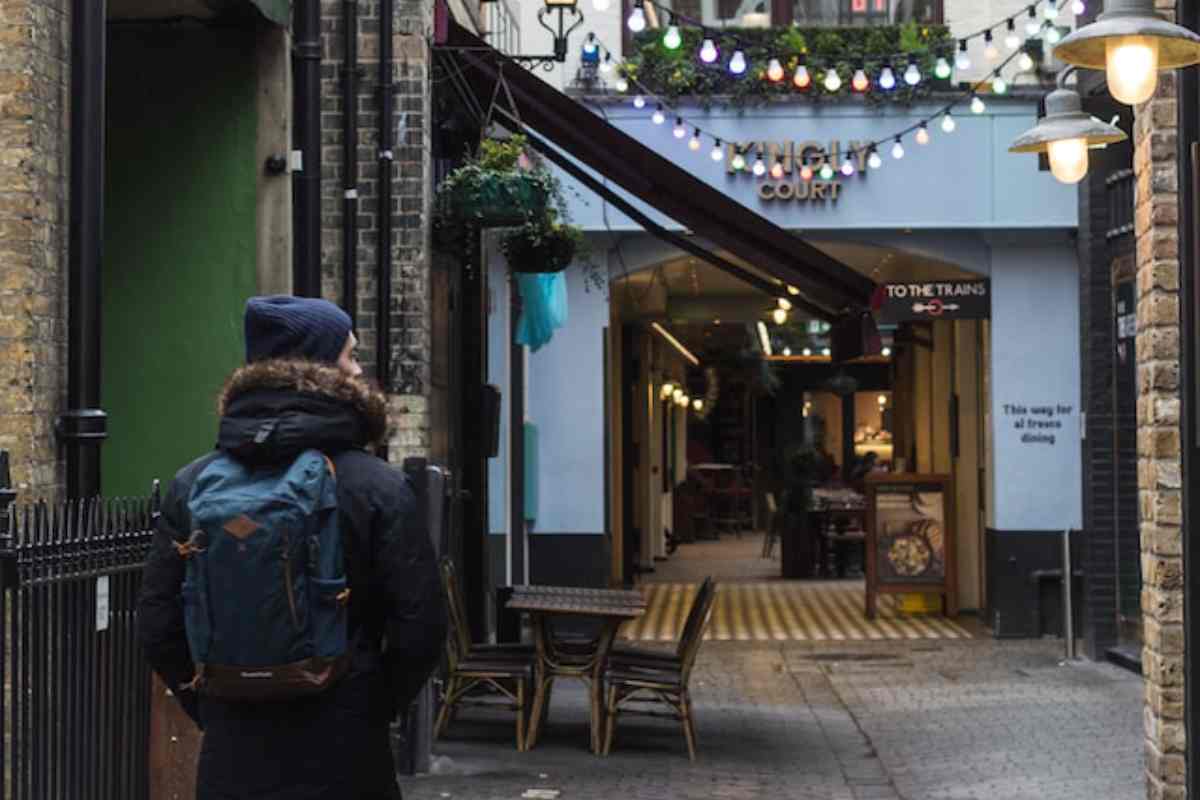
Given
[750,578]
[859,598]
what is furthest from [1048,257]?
[750,578]

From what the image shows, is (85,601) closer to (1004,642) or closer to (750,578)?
(1004,642)

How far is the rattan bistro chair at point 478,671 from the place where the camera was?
35.6ft

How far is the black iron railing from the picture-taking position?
516 centimetres

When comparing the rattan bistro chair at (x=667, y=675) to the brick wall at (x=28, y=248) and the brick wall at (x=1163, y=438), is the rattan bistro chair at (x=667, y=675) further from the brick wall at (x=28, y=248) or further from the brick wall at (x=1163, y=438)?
the brick wall at (x=28, y=248)

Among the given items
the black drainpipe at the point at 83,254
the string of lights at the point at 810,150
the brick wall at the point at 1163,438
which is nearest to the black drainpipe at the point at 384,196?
the black drainpipe at the point at 83,254

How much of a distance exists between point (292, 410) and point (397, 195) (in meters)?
6.59

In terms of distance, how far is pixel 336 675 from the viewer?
3.95 meters

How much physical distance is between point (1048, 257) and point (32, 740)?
13.6 metres

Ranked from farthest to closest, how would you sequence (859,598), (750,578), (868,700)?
(750,578)
(859,598)
(868,700)

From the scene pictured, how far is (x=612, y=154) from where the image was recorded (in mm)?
11438

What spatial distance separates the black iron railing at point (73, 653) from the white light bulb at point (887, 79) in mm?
11458

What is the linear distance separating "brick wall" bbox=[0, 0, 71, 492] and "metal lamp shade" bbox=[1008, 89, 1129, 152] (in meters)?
3.91

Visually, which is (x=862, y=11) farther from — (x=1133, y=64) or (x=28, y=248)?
(x=28, y=248)

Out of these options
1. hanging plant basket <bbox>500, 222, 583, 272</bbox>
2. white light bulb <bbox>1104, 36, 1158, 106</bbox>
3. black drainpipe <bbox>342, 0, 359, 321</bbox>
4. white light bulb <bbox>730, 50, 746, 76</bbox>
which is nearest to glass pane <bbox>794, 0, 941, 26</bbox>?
white light bulb <bbox>730, 50, 746, 76</bbox>
